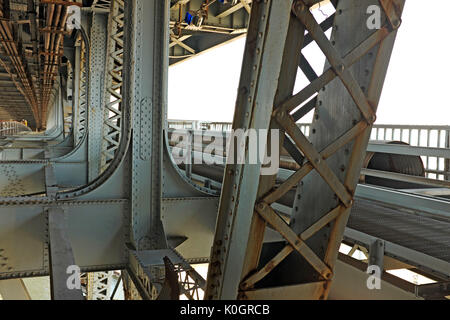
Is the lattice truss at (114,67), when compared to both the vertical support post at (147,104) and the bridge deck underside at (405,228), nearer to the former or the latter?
the vertical support post at (147,104)

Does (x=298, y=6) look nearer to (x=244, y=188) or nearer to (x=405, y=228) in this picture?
(x=244, y=188)

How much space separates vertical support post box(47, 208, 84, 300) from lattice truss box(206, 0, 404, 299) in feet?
3.65

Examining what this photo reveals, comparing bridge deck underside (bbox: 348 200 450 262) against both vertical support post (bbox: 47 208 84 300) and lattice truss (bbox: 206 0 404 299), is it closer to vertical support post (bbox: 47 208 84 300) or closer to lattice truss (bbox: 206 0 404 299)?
lattice truss (bbox: 206 0 404 299)

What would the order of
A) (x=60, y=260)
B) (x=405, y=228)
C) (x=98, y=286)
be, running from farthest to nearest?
(x=98, y=286)
(x=405, y=228)
(x=60, y=260)

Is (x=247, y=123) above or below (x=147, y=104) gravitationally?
below

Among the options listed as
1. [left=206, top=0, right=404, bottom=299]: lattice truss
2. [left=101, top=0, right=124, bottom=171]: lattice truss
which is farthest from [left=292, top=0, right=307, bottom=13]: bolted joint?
[left=101, top=0, right=124, bottom=171]: lattice truss

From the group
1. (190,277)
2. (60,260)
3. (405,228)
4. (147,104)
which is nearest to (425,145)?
(405,228)

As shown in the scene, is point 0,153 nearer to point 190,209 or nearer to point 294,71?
point 190,209

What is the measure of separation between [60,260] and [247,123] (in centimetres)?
260

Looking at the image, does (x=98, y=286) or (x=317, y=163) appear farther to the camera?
(x=98, y=286)

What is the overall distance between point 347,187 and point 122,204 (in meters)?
4.78

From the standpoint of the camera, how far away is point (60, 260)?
4246 mm

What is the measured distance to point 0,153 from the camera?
49.7 ft

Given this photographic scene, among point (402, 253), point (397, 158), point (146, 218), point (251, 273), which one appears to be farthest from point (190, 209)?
point (397, 158)
